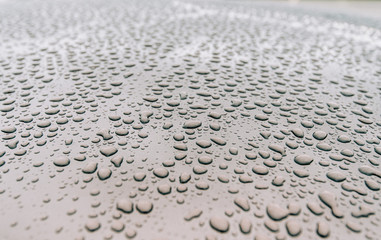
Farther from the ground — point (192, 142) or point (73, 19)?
point (73, 19)

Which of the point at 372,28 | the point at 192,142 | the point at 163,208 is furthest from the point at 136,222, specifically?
the point at 372,28

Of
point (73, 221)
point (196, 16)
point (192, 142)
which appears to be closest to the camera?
point (73, 221)

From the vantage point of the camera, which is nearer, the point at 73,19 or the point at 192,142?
the point at 192,142

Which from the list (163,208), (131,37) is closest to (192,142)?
(163,208)

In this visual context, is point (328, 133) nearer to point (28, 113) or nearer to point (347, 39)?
point (28, 113)

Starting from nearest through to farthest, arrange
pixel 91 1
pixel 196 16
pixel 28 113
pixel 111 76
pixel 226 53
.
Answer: pixel 28 113 → pixel 111 76 → pixel 226 53 → pixel 196 16 → pixel 91 1

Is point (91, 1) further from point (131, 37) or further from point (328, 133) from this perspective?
point (328, 133)
